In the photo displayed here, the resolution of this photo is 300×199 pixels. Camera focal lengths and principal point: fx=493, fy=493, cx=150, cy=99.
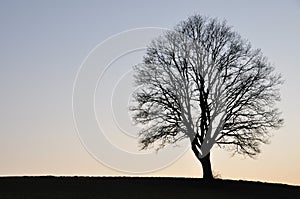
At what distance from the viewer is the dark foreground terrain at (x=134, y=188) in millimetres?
28491

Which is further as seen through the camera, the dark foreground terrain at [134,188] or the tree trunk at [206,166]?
the tree trunk at [206,166]

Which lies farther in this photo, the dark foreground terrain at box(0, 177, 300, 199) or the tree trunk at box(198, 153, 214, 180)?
the tree trunk at box(198, 153, 214, 180)

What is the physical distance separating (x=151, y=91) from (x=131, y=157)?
5719 mm

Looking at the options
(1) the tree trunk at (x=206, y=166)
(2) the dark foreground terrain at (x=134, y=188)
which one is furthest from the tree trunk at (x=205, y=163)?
(2) the dark foreground terrain at (x=134, y=188)

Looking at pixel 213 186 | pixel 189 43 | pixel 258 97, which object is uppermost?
pixel 189 43

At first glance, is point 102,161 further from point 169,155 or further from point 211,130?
point 211,130

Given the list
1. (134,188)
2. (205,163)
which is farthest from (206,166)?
(134,188)

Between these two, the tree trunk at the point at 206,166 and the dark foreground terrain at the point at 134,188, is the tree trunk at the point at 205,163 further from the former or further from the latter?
the dark foreground terrain at the point at 134,188

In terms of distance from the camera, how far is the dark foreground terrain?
28491 millimetres

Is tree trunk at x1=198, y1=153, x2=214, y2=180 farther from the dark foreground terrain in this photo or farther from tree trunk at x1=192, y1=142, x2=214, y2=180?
the dark foreground terrain

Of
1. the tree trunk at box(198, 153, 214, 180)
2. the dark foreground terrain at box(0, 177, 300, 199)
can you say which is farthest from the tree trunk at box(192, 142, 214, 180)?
the dark foreground terrain at box(0, 177, 300, 199)

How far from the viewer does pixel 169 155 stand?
34844 millimetres

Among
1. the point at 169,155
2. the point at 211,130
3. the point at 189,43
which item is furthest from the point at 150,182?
the point at 189,43

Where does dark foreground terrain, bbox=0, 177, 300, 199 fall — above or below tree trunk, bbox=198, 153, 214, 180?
below
